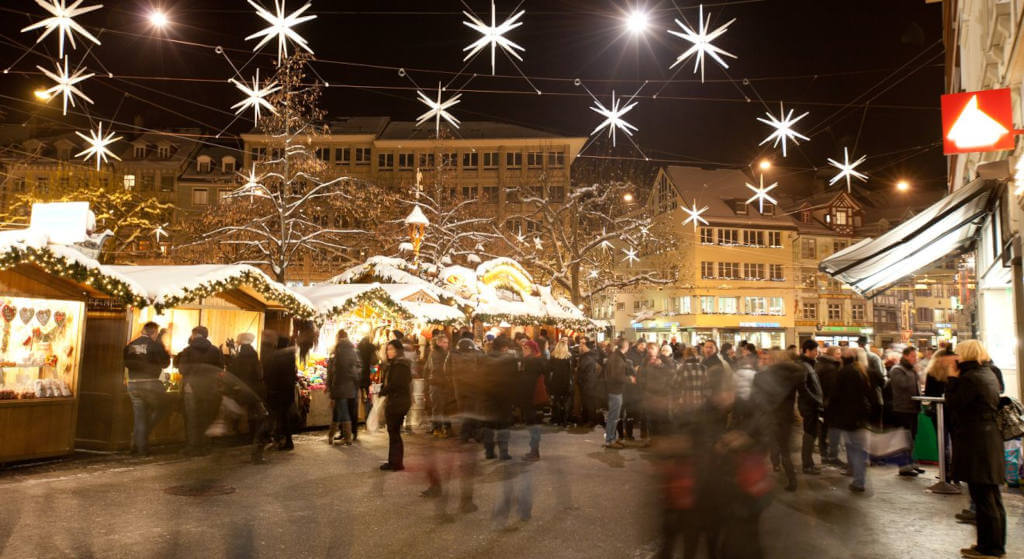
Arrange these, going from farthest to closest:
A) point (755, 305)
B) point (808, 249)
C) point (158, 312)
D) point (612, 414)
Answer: point (808, 249)
point (755, 305)
point (612, 414)
point (158, 312)

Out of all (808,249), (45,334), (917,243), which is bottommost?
(45,334)

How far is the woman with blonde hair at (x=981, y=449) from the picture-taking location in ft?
19.2

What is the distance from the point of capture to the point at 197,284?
457 inches

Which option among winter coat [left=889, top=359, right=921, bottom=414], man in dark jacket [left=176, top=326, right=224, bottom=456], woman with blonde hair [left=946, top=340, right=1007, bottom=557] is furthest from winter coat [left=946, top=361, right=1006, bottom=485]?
man in dark jacket [left=176, top=326, right=224, bottom=456]

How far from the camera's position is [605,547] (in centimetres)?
617

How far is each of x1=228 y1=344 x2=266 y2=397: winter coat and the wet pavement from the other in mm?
1253

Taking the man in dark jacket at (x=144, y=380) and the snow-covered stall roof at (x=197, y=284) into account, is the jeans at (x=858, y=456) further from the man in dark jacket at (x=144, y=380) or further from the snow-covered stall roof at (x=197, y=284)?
the man in dark jacket at (x=144, y=380)

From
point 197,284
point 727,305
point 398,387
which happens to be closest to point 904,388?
point 398,387

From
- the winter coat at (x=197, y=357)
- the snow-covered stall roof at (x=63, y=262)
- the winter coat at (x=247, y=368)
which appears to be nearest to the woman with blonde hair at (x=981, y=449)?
the winter coat at (x=197, y=357)

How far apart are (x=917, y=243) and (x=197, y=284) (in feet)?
37.5

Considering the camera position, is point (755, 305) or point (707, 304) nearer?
point (707, 304)

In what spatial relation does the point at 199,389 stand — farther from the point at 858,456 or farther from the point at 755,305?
the point at 755,305

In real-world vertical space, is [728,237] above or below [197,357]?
above

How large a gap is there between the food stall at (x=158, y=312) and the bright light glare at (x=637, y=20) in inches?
292
